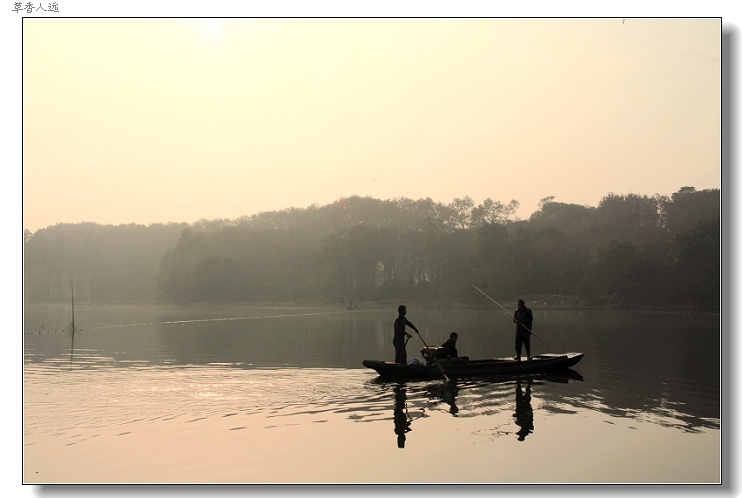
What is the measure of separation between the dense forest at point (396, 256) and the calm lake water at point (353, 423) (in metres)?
34.1

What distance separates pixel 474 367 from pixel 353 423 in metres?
6.39

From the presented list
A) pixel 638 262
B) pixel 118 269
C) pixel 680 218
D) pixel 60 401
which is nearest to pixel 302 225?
pixel 118 269

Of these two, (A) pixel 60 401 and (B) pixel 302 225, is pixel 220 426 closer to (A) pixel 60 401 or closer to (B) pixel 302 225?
(A) pixel 60 401

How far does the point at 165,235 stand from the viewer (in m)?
92.2

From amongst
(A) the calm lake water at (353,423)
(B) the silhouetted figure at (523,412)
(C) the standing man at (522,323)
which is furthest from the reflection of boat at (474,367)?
(B) the silhouetted figure at (523,412)

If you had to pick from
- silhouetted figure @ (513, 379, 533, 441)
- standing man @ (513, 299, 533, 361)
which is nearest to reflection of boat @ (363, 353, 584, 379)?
standing man @ (513, 299, 533, 361)

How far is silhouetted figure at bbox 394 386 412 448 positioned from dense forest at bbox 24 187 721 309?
37.0 meters

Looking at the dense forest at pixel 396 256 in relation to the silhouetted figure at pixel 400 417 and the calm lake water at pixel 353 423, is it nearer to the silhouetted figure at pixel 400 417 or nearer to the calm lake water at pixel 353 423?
the calm lake water at pixel 353 423

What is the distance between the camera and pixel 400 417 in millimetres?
13305

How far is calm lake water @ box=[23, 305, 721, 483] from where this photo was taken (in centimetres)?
1035

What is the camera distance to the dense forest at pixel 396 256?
5862cm

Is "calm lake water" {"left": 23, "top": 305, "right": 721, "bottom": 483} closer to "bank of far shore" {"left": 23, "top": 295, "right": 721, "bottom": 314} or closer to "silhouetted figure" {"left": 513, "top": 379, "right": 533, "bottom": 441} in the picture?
"silhouetted figure" {"left": 513, "top": 379, "right": 533, "bottom": 441}

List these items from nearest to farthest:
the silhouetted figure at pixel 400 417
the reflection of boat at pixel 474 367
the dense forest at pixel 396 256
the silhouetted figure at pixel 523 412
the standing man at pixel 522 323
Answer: the silhouetted figure at pixel 400 417
the silhouetted figure at pixel 523 412
the reflection of boat at pixel 474 367
the standing man at pixel 522 323
the dense forest at pixel 396 256

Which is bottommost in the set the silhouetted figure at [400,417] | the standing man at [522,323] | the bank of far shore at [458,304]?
the bank of far shore at [458,304]
